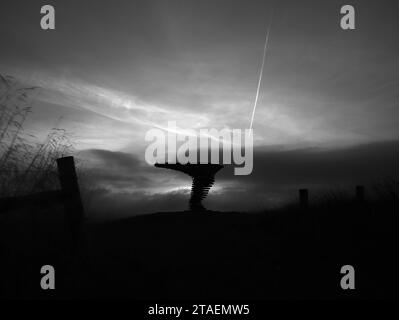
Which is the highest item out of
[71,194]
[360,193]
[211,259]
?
[360,193]

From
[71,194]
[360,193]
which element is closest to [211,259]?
[71,194]

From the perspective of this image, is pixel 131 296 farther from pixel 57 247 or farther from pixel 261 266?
pixel 261 266

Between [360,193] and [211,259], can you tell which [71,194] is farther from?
[360,193]

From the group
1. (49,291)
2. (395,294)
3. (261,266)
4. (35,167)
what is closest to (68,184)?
(49,291)

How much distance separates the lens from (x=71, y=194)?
15.6 ft

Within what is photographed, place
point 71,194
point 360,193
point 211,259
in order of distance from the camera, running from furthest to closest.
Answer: point 360,193, point 211,259, point 71,194

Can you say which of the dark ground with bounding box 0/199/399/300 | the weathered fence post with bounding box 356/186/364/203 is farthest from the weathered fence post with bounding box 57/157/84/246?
the weathered fence post with bounding box 356/186/364/203

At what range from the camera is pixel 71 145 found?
7305 mm

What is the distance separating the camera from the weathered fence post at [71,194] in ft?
15.6

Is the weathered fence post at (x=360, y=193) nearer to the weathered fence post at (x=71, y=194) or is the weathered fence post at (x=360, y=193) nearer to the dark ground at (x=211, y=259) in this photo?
the dark ground at (x=211, y=259)

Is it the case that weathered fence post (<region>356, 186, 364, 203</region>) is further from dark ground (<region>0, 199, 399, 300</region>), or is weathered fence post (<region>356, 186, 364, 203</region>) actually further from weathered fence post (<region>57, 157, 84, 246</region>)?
weathered fence post (<region>57, 157, 84, 246</region>)
